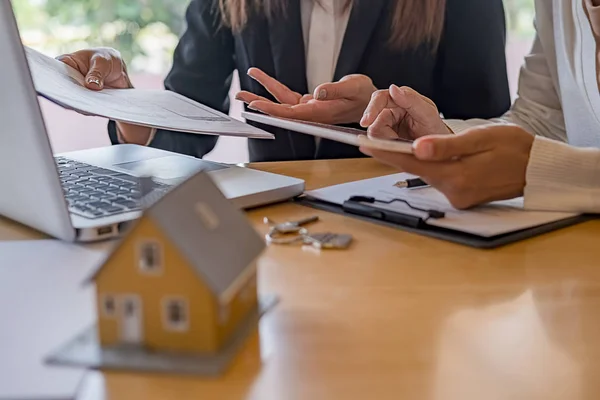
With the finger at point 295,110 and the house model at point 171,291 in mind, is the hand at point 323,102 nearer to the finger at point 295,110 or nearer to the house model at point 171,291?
the finger at point 295,110

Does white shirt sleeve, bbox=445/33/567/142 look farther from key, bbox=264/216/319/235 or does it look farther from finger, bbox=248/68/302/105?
key, bbox=264/216/319/235

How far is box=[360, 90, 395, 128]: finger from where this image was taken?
958 mm

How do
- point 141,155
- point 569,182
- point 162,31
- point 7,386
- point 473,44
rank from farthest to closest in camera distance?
point 162,31 < point 473,44 < point 141,155 < point 569,182 < point 7,386

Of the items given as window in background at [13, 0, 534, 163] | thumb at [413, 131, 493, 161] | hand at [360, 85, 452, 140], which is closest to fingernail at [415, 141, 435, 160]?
thumb at [413, 131, 493, 161]

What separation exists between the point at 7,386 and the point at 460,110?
1.17 metres

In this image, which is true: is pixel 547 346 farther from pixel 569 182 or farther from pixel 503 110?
pixel 503 110

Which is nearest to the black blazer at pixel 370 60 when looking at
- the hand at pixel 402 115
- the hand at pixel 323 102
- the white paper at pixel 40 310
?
the hand at pixel 323 102

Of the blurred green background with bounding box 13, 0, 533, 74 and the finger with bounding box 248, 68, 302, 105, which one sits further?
→ the blurred green background with bounding box 13, 0, 533, 74

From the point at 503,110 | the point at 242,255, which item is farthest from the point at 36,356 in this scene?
the point at 503,110

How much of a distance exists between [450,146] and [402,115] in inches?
10.5

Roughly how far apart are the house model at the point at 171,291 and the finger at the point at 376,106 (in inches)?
20.8

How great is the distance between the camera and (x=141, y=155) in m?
1.02

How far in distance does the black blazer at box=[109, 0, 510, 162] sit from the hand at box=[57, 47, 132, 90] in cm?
28

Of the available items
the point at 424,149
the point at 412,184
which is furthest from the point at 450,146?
the point at 412,184
